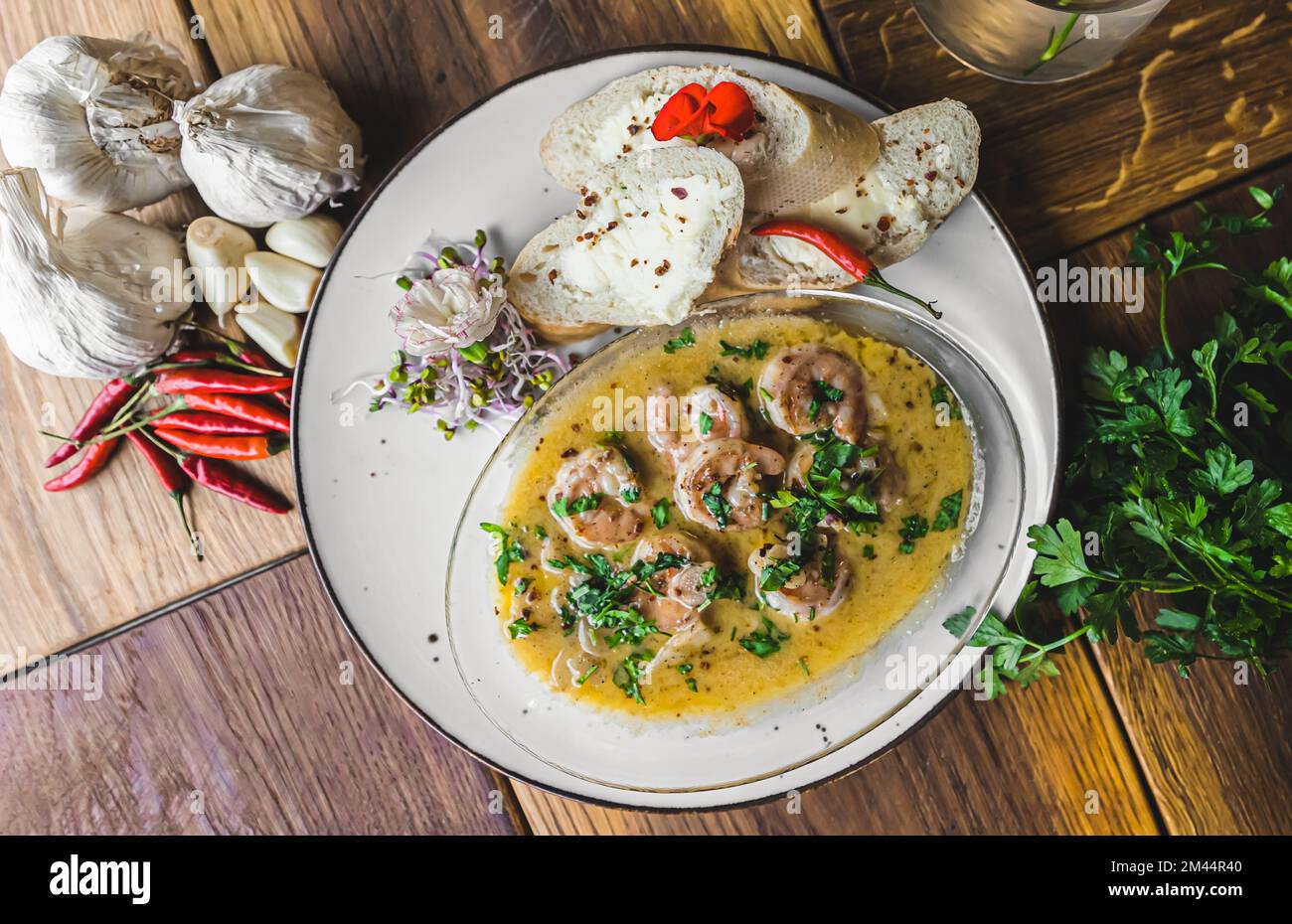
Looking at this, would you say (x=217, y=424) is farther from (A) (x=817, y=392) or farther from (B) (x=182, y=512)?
(A) (x=817, y=392)

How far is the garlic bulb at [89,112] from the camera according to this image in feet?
6.86

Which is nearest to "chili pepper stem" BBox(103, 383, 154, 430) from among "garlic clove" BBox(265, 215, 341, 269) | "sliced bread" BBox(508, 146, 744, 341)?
"garlic clove" BBox(265, 215, 341, 269)

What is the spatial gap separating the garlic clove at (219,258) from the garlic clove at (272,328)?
0.05 meters

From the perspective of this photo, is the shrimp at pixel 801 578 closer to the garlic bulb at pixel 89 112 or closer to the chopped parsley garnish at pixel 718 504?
the chopped parsley garnish at pixel 718 504

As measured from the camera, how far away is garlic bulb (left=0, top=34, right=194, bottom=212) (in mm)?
2090

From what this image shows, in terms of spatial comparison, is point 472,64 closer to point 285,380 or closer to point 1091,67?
point 285,380

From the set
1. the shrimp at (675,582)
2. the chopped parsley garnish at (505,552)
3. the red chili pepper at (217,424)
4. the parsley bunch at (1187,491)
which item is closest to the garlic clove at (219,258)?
the red chili pepper at (217,424)

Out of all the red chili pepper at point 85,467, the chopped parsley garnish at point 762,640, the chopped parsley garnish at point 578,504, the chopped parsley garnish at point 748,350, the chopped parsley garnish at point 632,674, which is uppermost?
the red chili pepper at point 85,467

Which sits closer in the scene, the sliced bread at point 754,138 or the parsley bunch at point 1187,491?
the parsley bunch at point 1187,491

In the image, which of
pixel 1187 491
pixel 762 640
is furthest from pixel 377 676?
pixel 1187 491

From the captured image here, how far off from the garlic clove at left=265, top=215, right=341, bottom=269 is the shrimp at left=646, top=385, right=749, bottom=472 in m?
0.94

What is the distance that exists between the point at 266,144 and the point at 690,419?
119 centimetres

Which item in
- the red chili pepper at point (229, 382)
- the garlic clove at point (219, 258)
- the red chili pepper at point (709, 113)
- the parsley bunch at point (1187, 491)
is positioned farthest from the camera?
the red chili pepper at point (229, 382)

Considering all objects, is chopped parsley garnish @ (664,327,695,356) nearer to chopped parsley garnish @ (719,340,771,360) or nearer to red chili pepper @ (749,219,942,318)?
chopped parsley garnish @ (719,340,771,360)
